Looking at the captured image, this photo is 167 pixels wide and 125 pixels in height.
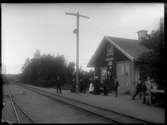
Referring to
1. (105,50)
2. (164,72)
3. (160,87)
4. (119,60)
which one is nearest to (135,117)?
(164,72)

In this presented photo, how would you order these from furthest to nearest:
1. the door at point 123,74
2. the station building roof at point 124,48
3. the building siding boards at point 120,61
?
the door at point 123,74, the building siding boards at point 120,61, the station building roof at point 124,48

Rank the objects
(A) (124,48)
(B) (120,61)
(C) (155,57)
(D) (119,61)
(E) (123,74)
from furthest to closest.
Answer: (D) (119,61), (B) (120,61), (E) (123,74), (A) (124,48), (C) (155,57)

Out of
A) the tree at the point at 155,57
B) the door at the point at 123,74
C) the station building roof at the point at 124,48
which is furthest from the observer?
the door at the point at 123,74

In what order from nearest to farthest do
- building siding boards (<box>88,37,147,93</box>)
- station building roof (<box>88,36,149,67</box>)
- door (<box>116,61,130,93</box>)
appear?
station building roof (<box>88,36,149,67</box>) → building siding boards (<box>88,37,147,93</box>) → door (<box>116,61,130,93</box>)

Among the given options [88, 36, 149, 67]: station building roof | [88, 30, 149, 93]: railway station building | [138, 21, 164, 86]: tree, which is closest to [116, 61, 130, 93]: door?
[88, 30, 149, 93]: railway station building

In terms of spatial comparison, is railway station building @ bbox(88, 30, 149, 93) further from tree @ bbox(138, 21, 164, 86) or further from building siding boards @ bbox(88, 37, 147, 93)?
tree @ bbox(138, 21, 164, 86)

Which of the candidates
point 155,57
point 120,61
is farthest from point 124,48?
point 155,57

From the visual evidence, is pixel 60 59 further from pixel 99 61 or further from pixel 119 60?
pixel 119 60

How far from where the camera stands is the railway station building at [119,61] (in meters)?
18.9

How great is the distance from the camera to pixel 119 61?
21.1m

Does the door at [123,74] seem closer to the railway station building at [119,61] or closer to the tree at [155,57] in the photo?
the railway station building at [119,61]

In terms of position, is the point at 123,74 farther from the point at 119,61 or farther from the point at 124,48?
the point at 124,48

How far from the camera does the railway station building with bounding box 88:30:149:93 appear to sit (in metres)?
18.9

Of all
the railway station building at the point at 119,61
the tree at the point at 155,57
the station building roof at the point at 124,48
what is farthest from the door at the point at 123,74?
the tree at the point at 155,57
